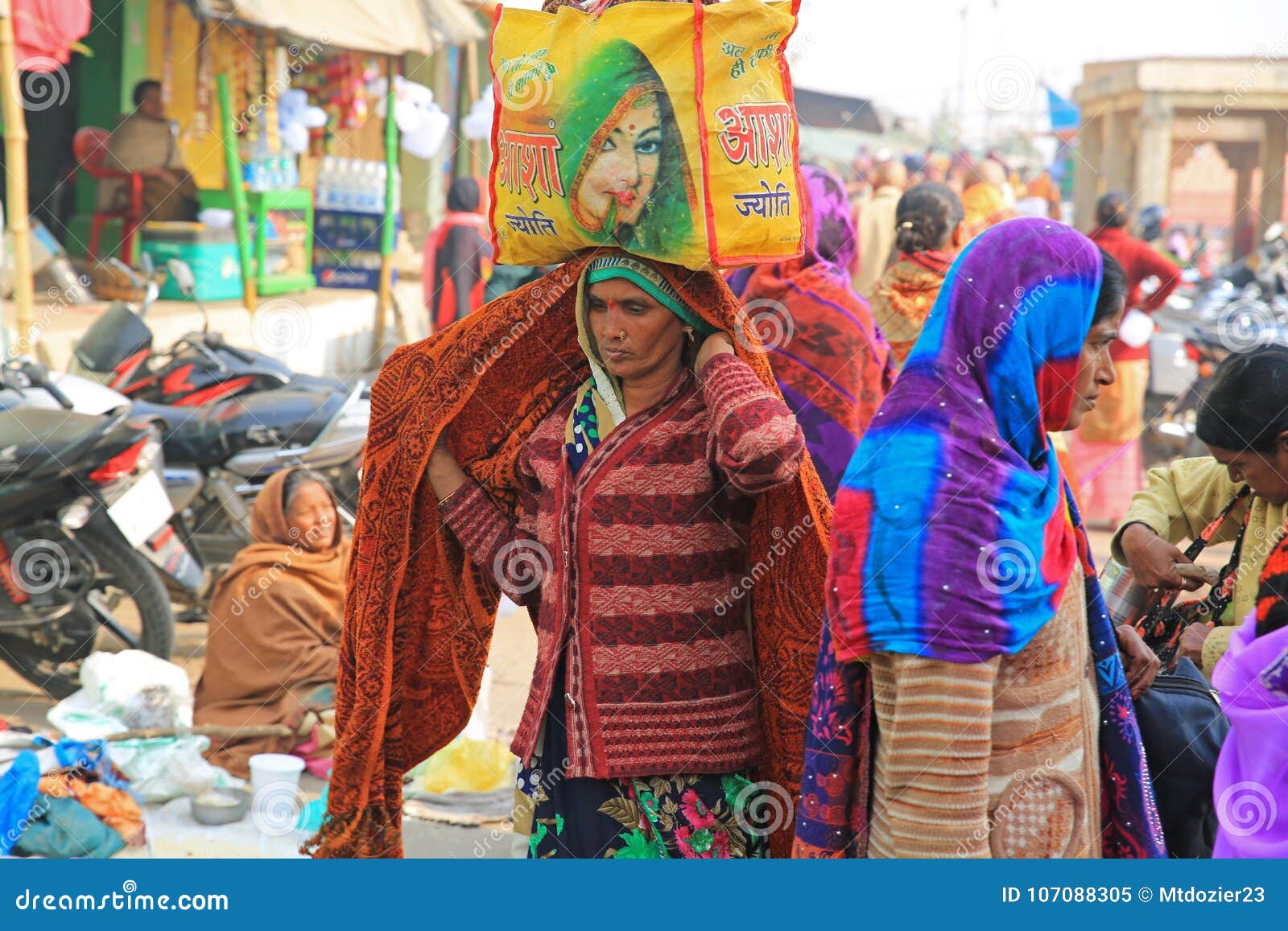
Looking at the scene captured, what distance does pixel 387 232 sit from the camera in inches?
454

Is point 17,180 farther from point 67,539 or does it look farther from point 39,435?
point 67,539

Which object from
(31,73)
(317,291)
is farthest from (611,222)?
(317,291)

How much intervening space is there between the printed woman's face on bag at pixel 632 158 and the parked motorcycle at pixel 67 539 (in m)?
3.29

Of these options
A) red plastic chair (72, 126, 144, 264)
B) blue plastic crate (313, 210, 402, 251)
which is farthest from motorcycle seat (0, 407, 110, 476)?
blue plastic crate (313, 210, 402, 251)

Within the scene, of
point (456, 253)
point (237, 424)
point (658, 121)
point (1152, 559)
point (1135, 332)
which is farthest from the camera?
point (456, 253)

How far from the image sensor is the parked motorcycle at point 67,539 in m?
4.98

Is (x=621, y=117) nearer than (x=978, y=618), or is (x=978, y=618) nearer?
(x=978, y=618)

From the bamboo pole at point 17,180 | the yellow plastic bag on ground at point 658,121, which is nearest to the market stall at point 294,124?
the bamboo pole at point 17,180

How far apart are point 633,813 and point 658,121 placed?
1.30 meters

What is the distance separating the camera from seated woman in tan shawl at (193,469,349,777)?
4.73 meters

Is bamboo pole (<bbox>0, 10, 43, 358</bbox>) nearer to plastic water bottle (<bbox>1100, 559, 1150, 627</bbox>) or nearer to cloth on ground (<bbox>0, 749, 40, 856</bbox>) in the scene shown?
cloth on ground (<bbox>0, 749, 40, 856</bbox>)

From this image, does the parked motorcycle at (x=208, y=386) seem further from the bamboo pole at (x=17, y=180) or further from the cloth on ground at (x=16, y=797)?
the cloth on ground at (x=16, y=797)

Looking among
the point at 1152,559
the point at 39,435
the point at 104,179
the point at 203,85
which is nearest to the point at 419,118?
the point at 203,85

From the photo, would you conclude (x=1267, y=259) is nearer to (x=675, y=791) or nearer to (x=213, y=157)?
(x=213, y=157)
